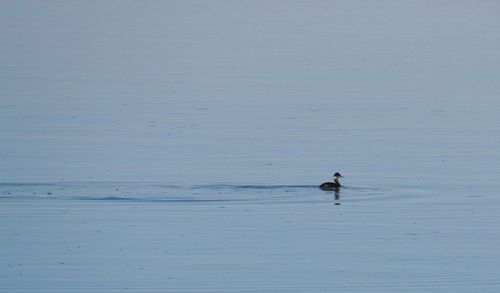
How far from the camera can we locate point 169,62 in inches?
1705

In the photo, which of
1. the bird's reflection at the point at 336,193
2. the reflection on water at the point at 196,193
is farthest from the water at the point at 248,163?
the bird's reflection at the point at 336,193

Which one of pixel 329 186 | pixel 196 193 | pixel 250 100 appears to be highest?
pixel 250 100

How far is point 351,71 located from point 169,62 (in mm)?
5654

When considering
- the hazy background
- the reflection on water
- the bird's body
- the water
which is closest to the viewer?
the water

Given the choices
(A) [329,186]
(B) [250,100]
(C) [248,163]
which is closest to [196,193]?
(A) [329,186]

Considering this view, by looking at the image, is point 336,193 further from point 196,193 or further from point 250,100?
point 250,100

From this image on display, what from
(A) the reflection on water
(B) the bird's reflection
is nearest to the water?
(A) the reflection on water

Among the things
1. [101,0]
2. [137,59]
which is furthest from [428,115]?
[101,0]

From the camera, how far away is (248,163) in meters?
Result: 25.8

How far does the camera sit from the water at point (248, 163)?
59.1 ft

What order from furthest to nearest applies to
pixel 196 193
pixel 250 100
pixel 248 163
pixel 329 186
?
pixel 250 100 → pixel 248 163 → pixel 329 186 → pixel 196 193

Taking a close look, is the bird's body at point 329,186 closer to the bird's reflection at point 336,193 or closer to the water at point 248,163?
the bird's reflection at point 336,193

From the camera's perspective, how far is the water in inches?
709

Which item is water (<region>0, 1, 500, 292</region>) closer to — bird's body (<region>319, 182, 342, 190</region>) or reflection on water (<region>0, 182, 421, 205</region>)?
reflection on water (<region>0, 182, 421, 205</region>)
